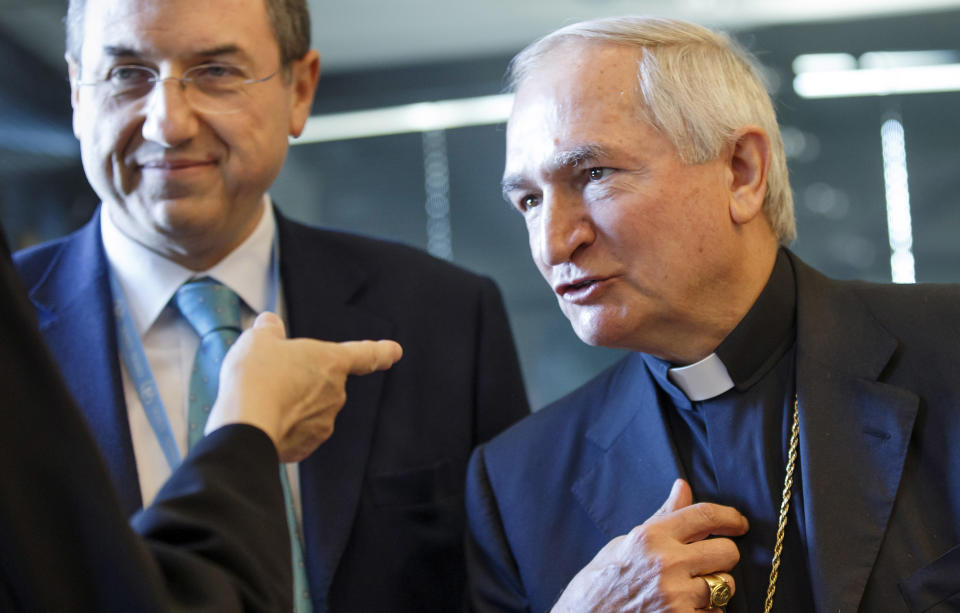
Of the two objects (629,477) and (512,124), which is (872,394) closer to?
(629,477)

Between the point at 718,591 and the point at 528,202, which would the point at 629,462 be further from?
the point at 528,202

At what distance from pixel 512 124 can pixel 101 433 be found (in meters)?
0.93

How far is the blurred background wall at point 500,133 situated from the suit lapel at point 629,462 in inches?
67.9

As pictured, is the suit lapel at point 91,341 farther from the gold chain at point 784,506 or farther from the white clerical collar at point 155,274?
the gold chain at point 784,506

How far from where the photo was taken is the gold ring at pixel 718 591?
1540 mm

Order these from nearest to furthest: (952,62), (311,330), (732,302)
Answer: (732,302) < (311,330) < (952,62)

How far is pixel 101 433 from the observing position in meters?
1.84

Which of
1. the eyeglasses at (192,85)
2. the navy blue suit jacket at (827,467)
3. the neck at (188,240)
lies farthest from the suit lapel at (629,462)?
the eyeglasses at (192,85)

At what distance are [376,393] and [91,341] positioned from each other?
55 cm

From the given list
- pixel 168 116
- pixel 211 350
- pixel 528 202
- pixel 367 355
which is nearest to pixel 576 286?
pixel 528 202

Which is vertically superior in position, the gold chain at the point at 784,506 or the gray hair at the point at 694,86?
the gray hair at the point at 694,86

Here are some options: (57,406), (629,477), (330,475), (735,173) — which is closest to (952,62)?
(735,173)

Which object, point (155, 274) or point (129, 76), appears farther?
point (155, 274)

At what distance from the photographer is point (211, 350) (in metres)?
1.91
